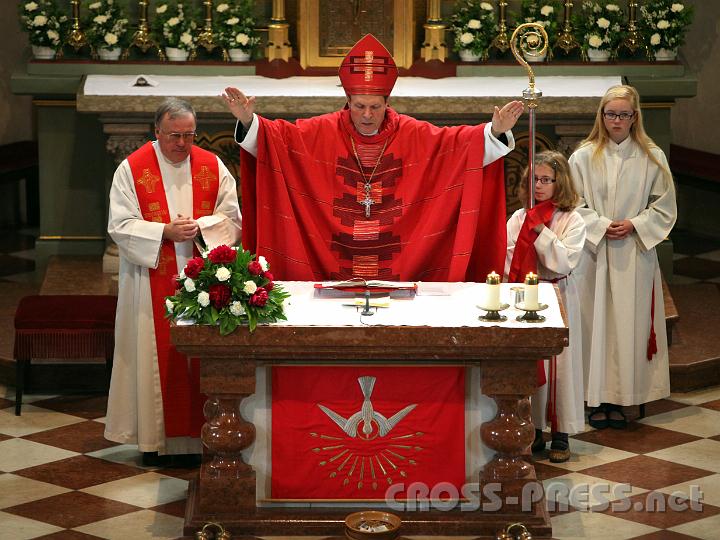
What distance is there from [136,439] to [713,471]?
2.80 metres

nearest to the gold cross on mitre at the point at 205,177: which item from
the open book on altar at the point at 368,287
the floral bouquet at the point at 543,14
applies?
the open book on altar at the point at 368,287

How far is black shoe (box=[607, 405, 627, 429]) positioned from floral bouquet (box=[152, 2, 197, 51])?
4.06 meters

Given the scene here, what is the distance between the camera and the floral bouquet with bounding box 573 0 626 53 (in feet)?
32.8

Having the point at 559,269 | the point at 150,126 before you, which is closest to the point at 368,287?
the point at 559,269

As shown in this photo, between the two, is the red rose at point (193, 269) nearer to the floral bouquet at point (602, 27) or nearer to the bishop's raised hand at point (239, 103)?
the bishop's raised hand at point (239, 103)

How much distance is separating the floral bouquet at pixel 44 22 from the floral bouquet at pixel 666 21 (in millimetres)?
4000

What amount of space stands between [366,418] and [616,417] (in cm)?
208

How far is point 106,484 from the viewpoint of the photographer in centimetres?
686

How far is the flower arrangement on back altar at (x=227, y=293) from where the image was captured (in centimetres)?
585

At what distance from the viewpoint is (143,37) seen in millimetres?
9984

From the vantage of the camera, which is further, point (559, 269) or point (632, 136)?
point (632, 136)

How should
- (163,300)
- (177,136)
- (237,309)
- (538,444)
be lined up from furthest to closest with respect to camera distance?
(538,444) → (163,300) → (177,136) → (237,309)

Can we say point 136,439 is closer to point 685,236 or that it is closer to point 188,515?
point 188,515

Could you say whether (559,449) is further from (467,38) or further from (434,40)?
(434,40)
